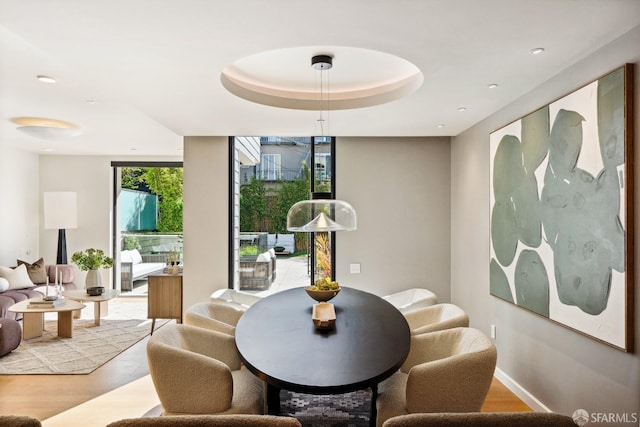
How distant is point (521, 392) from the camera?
312 cm

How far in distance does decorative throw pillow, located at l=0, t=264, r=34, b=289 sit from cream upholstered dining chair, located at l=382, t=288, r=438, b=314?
16.5ft

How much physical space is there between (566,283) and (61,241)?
7.01 meters

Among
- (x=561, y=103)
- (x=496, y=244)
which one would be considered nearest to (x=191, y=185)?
(x=496, y=244)

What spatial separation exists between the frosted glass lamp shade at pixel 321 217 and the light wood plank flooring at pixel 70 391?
1.77 m

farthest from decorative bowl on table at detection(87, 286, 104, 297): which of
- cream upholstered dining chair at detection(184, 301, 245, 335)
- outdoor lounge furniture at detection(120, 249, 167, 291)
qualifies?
cream upholstered dining chair at detection(184, 301, 245, 335)

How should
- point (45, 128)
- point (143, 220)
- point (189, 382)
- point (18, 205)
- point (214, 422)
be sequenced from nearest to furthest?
point (214, 422)
point (189, 382)
point (45, 128)
point (18, 205)
point (143, 220)

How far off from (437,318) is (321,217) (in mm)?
1216

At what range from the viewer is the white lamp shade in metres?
5.77

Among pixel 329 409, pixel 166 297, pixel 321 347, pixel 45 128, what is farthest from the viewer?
pixel 166 297

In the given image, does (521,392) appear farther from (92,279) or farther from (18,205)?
(18,205)

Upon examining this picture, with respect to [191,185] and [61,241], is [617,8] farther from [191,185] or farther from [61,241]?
[61,241]

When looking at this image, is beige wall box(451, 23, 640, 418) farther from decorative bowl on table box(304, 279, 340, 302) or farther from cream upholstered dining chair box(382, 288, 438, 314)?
decorative bowl on table box(304, 279, 340, 302)

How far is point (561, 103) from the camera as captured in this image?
2541 millimetres

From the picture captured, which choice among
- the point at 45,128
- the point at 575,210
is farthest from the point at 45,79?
the point at 575,210
